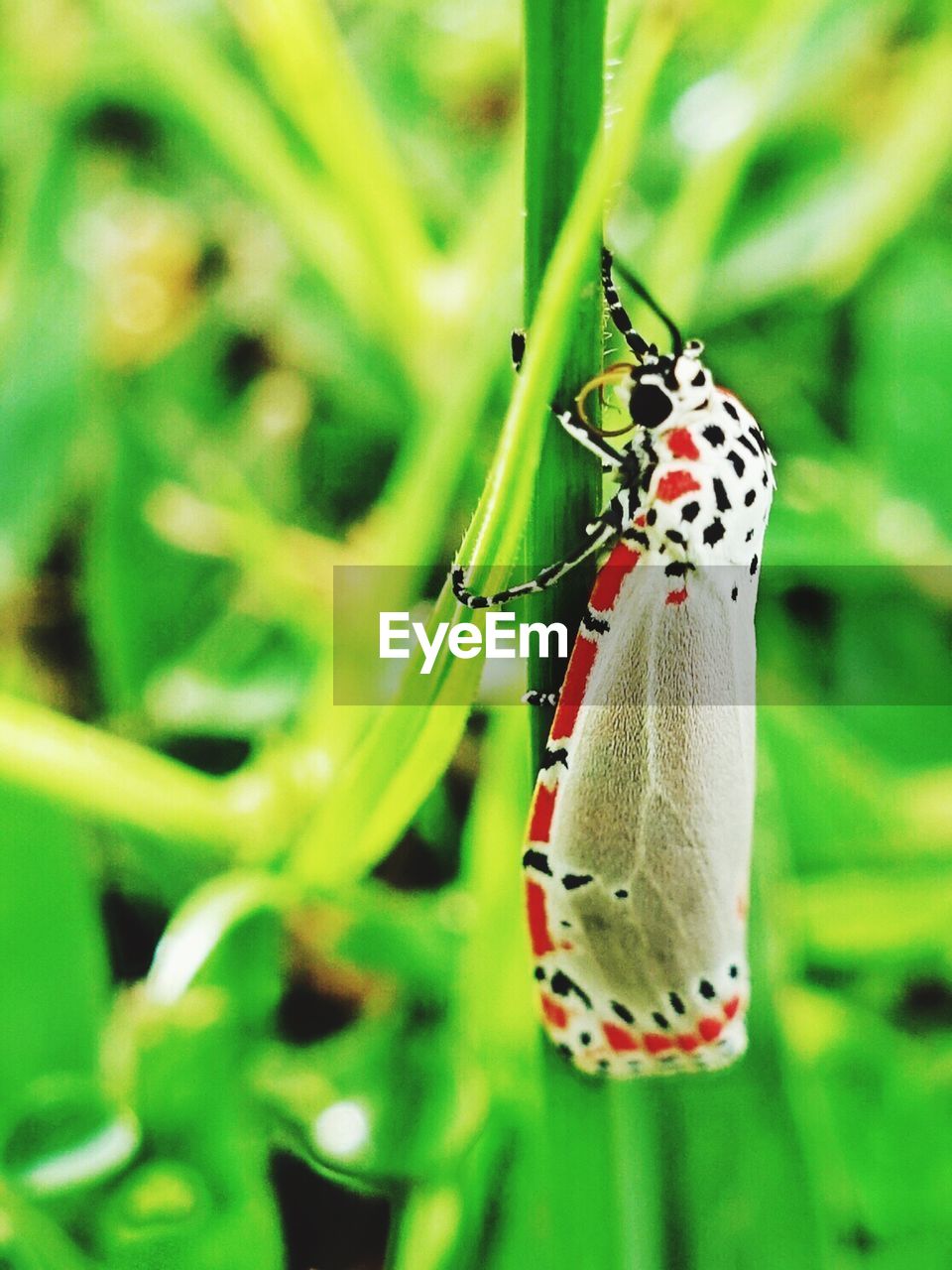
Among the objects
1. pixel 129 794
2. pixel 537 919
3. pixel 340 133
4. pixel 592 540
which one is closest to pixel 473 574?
pixel 592 540

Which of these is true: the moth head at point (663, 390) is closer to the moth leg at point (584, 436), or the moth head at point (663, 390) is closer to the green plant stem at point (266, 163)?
the moth leg at point (584, 436)

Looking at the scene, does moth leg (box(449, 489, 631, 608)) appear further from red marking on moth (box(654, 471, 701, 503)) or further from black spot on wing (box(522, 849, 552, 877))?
black spot on wing (box(522, 849, 552, 877))

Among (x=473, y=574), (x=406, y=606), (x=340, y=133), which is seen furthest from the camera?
(x=340, y=133)

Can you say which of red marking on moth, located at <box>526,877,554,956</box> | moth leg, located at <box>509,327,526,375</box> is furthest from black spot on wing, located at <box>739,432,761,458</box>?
red marking on moth, located at <box>526,877,554,956</box>

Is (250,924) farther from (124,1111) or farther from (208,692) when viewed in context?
(208,692)

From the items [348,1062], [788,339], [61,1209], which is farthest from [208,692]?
[788,339]

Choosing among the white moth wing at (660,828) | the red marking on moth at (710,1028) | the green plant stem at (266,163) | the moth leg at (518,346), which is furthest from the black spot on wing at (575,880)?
the green plant stem at (266,163)

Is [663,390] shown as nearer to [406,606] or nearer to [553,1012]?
[553,1012]

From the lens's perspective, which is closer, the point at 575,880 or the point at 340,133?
the point at 575,880
